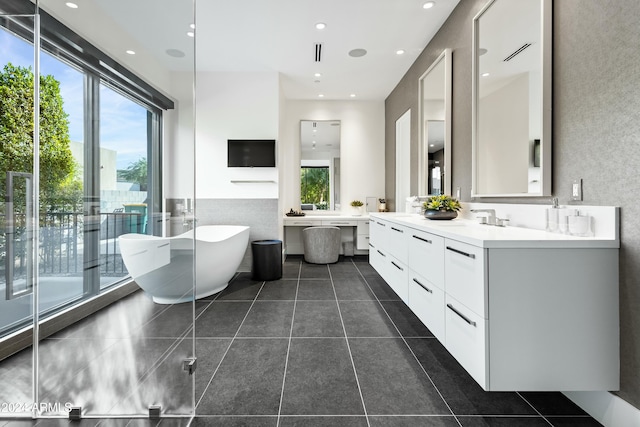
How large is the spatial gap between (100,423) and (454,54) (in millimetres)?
3602

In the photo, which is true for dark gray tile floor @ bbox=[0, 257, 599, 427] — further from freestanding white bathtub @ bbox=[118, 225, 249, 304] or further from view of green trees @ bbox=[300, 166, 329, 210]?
view of green trees @ bbox=[300, 166, 329, 210]

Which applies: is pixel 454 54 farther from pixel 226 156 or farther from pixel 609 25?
pixel 226 156

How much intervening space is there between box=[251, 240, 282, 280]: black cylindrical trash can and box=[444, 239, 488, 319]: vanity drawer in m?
2.62

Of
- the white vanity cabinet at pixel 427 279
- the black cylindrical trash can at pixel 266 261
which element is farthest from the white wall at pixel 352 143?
the white vanity cabinet at pixel 427 279

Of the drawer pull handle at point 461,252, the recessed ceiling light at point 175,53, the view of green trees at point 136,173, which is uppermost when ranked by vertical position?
the recessed ceiling light at point 175,53

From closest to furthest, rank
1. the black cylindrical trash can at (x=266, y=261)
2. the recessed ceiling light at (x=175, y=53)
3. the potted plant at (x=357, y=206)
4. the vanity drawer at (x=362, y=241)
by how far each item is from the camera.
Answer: the recessed ceiling light at (x=175, y=53) < the black cylindrical trash can at (x=266, y=261) < the vanity drawer at (x=362, y=241) < the potted plant at (x=357, y=206)

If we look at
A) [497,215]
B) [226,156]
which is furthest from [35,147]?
[226,156]

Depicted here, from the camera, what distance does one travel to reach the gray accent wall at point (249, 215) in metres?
4.31

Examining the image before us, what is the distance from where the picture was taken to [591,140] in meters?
1.42

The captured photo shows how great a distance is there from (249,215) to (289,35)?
2371 millimetres

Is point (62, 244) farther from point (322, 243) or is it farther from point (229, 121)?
point (322, 243)

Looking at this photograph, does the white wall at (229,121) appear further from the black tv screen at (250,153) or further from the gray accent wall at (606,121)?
the gray accent wall at (606,121)

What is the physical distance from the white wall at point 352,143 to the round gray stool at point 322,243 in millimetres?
923

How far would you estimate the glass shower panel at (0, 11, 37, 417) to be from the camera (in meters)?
0.84
